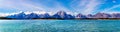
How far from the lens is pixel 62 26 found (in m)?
3.74

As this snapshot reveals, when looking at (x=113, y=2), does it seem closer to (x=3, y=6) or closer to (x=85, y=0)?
(x=85, y=0)

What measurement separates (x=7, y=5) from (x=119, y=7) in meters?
2.10

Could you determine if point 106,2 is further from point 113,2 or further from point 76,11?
point 76,11

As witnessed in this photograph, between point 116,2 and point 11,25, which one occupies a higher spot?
point 116,2

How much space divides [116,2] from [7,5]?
2045 millimetres

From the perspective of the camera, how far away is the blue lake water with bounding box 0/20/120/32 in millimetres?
3695

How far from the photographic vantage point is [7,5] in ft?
12.2

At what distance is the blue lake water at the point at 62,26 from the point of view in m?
3.70

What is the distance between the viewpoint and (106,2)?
366 centimetres

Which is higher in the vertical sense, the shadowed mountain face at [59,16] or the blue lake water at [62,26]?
the shadowed mountain face at [59,16]

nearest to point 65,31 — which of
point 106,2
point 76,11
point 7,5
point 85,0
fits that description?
point 76,11

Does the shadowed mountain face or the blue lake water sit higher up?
the shadowed mountain face

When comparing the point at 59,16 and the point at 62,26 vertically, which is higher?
the point at 59,16

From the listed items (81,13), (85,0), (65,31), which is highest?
(85,0)
